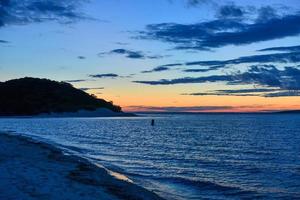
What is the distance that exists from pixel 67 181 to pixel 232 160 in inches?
1066

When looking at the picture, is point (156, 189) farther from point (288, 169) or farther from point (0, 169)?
point (288, 169)

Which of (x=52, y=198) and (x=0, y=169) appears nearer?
(x=52, y=198)

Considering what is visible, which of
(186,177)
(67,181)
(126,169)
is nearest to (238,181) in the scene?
(186,177)

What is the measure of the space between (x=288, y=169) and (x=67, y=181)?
76.2 ft

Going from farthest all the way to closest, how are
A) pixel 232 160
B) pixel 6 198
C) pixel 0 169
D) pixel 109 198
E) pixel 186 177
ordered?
pixel 232 160, pixel 186 177, pixel 0 169, pixel 109 198, pixel 6 198

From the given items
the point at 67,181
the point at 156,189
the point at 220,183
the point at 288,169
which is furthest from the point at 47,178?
the point at 288,169

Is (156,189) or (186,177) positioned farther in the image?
(186,177)

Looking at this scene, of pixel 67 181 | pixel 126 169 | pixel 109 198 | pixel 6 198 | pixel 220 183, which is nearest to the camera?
pixel 6 198

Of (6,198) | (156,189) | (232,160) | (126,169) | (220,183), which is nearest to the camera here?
(6,198)

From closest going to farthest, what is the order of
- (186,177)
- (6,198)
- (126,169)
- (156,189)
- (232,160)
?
(6,198), (156,189), (186,177), (126,169), (232,160)

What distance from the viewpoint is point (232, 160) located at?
4756cm

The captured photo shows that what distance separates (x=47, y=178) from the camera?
2444 cm

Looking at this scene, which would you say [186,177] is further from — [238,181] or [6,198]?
[6,198]

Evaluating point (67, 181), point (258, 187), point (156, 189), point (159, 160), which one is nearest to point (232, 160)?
point (159, 160)
